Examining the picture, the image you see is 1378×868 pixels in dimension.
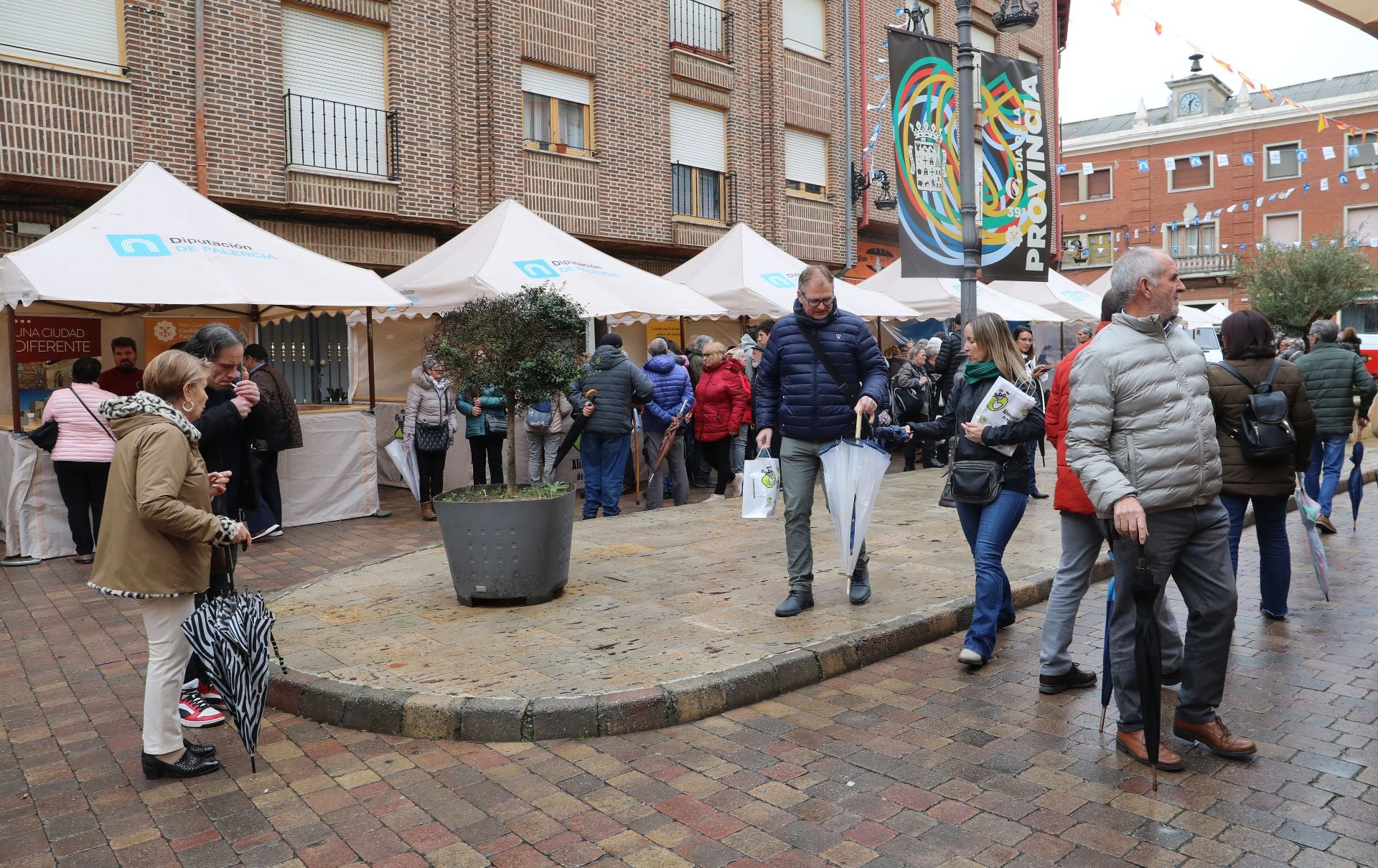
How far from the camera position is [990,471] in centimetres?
514

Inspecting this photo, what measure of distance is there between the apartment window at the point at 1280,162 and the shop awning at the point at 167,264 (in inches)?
1475

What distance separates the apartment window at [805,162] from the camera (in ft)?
65.6

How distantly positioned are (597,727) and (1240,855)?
96.9 inches

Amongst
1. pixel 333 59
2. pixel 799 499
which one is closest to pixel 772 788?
pixel 799 499

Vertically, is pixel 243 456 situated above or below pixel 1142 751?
above

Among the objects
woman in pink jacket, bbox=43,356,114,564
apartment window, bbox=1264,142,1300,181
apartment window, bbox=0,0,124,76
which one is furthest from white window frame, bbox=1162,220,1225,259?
woman in pink jacket, bbox=43,356,114,564

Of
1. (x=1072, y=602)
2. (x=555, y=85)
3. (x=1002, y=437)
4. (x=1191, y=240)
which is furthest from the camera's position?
(x=1191, y=240)

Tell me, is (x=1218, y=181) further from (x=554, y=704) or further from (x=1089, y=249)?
(x=554, y=704)

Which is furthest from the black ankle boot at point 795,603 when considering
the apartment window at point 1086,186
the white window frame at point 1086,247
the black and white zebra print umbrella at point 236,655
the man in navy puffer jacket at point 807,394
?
the apartment window at point 1086,186

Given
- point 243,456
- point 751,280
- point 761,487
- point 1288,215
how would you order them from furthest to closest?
point 1288,215, point 751,280, point 243,456, point 761,487

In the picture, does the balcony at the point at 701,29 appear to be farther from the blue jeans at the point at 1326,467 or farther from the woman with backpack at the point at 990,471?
the woman with backpack at the point at 990,471

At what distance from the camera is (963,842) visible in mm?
3385

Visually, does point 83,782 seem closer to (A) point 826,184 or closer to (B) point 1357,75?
(A) point 826,184

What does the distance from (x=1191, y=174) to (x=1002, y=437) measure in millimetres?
40143
